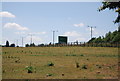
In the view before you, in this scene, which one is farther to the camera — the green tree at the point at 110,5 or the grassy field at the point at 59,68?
the green tree at the point at 110,5

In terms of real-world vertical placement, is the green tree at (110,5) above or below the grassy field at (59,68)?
above

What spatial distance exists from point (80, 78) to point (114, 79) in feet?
5.01

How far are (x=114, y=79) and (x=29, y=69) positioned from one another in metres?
4.13

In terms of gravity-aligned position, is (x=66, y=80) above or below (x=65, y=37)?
below

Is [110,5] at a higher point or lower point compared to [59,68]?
higher

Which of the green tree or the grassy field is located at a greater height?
the green tree

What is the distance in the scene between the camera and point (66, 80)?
8547 mm

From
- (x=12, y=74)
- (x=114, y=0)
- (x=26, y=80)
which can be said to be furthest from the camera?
(x=114, y=0)

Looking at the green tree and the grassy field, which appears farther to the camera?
the green tree

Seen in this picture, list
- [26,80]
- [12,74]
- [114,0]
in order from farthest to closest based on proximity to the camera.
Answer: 1. [114,0]
2. [12,74]
3. [26,80]

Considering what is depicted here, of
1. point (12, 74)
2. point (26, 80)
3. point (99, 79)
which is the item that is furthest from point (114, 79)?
point (12, 74)

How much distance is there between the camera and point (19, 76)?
9.10m

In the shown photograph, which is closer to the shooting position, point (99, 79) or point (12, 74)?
point (99, 79)

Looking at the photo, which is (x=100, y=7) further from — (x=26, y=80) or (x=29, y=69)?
(x=26, y=80)
